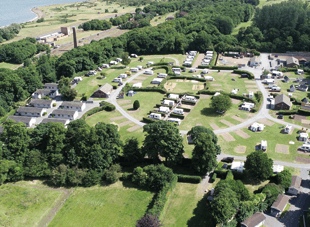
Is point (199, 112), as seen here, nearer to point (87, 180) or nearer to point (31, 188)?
point (87, 180)

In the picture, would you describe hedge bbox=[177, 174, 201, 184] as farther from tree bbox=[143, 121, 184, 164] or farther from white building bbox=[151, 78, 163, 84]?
white building bbox=[151, 78, 163, 84]

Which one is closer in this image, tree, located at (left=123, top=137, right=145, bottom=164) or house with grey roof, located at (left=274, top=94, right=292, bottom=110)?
tree, located at (left=123, top=137, right=145, bottom=164)

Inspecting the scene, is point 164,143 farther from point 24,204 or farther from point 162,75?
point 162,75

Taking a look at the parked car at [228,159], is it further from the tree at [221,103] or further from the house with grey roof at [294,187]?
the tree at [221,103]

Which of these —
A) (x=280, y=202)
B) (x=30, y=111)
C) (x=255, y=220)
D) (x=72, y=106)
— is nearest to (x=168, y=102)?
(x=72, y=106)

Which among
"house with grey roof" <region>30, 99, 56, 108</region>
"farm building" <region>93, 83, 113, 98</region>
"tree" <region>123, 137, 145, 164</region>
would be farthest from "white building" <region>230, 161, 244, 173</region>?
"house with grey roof" <region>30, 99, 56, 108</region>

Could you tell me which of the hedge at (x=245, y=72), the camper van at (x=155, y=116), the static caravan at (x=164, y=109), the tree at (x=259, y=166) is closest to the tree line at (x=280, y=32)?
the hedge at (x=245, y=72)
